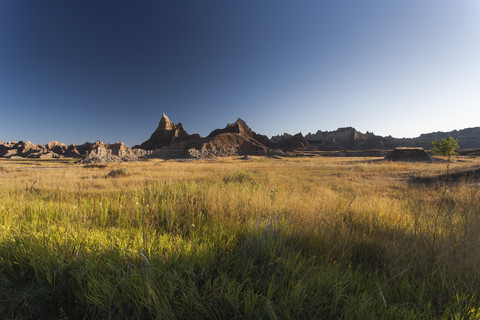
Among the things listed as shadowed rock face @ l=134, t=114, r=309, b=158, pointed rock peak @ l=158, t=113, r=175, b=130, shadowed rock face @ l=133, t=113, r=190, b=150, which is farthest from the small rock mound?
pointed rock peak @ l=158, t=113, r=175, b=130

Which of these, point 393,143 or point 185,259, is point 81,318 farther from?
point 393,143

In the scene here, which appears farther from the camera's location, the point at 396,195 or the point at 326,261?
the point at 396,195

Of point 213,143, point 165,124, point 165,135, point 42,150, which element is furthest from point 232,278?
point 42,150

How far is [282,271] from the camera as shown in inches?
62.1

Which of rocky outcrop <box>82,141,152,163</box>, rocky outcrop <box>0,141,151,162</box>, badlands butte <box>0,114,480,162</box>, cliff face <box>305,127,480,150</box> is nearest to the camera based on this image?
rocky outcrop <box>82,141,152,163</box>

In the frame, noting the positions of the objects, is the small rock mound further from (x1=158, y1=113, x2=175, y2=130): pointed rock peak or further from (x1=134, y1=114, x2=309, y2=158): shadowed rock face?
(x1=158, y1=113, x2=175, y2=130): pointed rock peak

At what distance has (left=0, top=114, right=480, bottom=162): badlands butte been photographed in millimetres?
79250

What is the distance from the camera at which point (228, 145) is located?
8931cm

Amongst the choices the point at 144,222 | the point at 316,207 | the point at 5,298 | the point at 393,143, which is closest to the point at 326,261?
the point at 316,207

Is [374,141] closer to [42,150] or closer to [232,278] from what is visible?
[232,278]

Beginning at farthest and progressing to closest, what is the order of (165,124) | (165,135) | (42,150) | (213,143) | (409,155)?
(165,124) → (165,135) → (42,150) → (213,143) → (409,155)

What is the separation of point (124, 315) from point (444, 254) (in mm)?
2949

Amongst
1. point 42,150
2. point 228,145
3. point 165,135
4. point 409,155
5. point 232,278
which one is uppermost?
point 165,135

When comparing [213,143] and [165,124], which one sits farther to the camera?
[165,124]
